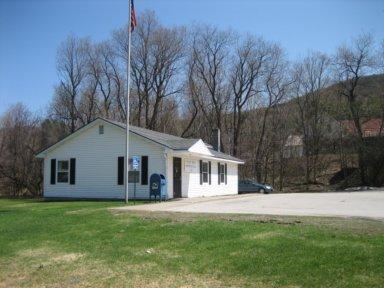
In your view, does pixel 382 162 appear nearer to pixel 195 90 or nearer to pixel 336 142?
pixel 336 142

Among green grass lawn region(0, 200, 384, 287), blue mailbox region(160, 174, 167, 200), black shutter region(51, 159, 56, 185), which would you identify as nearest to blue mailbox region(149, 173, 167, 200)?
blue mailbox region(160, 174, 167, 200)

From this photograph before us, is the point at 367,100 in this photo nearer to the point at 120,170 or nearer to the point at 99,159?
the point at 120,170

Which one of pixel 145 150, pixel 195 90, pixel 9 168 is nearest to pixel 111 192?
pixel 145 150

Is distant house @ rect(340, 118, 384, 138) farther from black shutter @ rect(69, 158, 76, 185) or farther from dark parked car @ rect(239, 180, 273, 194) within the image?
black shutter @ rect(69, 158, 76, 185)

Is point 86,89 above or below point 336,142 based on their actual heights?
above

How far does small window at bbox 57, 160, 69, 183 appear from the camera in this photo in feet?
96.6

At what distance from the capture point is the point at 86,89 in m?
54.8

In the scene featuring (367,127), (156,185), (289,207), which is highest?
(367,127)

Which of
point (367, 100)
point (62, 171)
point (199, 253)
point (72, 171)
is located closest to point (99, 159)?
point (72, 171)

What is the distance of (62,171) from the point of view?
29.6 m

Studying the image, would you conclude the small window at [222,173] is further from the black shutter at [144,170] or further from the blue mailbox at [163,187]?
the blue mailbox at [163,187]

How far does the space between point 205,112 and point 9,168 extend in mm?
20705

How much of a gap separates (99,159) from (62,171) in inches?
117

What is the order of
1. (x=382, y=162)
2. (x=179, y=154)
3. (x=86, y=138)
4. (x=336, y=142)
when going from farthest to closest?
(x=336, y=142) < (x=382, y=162) < (x=86, y=138) < (x=179, y=154)
